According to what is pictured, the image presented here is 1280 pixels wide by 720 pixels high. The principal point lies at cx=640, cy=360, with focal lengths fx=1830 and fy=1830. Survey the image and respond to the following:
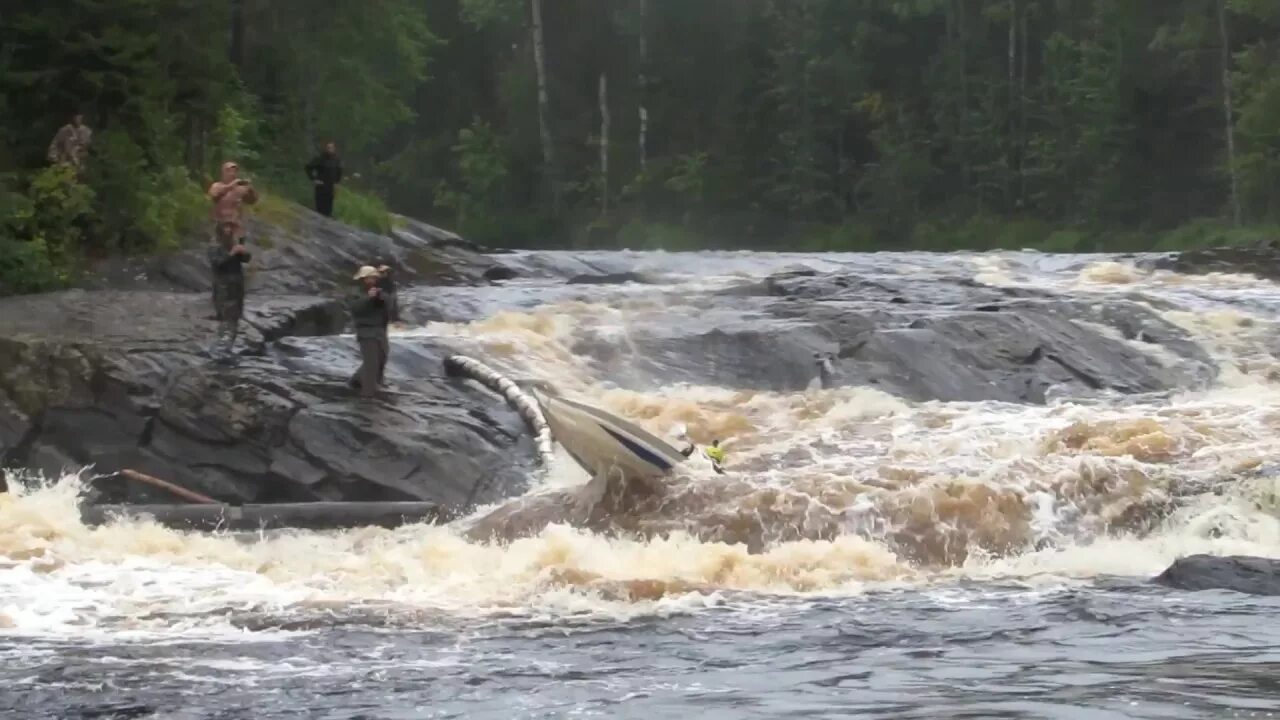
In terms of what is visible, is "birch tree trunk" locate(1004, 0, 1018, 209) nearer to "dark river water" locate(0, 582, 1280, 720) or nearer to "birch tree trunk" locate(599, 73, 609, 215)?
"birch tree trunk" locate(599, 73, 609, 215)

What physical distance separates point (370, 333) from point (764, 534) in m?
4.63

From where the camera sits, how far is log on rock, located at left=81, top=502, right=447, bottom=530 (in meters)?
14.8

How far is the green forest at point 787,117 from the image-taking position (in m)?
42.5

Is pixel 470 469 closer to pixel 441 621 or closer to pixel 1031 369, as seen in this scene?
pixel 441 621

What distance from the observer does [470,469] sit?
1628 cm

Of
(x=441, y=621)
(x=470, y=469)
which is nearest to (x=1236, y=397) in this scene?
(x=470, y=469)

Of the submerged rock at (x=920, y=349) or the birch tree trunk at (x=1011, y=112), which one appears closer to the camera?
the submerged rock at (x=920, y=349)

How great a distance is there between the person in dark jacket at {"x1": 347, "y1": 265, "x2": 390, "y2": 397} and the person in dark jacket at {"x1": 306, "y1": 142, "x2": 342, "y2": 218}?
11570 mm

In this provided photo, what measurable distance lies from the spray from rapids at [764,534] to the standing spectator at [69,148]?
7211mm

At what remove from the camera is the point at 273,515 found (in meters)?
15.0

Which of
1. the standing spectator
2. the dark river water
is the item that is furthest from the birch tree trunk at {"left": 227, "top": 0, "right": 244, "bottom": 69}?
the dark river water

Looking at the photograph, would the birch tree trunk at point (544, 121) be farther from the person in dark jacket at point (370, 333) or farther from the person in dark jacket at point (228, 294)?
the person in dark jacket at point (370, 333)

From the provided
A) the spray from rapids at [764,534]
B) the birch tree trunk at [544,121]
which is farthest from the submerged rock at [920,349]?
the birch tree trunk at [544,121]

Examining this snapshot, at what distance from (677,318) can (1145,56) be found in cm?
3243
